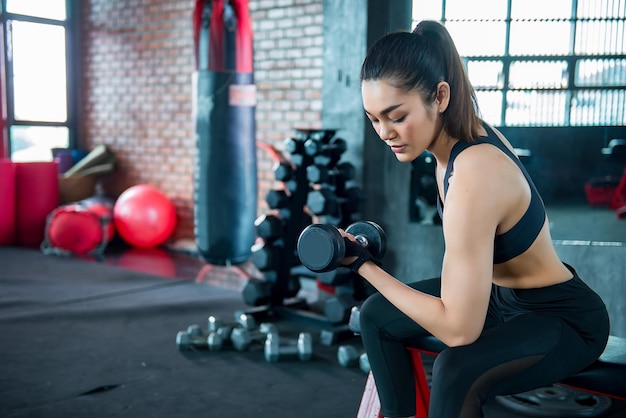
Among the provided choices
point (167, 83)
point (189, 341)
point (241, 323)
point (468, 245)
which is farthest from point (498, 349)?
point (167, 83)

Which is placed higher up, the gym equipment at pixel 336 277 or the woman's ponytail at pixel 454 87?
the woman's ponytail at pixel 454 87

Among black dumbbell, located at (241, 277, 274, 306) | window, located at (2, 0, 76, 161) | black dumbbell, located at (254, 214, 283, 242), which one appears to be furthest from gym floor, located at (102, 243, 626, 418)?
window, located at (2, 0, 76, 161)

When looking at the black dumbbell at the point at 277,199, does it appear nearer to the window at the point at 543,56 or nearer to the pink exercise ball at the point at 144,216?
the window at the point at 543,56

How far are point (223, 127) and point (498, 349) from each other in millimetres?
2368

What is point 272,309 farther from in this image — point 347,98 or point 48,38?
point 48,38

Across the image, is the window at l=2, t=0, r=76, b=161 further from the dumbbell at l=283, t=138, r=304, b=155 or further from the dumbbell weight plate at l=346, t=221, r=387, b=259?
the dumbbell weight plate at l=346, t=221, r=387, b=259

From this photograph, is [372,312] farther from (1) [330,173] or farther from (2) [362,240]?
(1) [330,173]

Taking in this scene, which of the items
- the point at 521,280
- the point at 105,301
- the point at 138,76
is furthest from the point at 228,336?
the point at 138,76

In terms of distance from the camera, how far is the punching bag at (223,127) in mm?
3197

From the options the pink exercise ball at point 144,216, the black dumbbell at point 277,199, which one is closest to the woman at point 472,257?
the black dumbbell at point 277,199

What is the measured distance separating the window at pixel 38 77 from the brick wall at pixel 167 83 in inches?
A: 6.9

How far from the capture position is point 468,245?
3.54ft

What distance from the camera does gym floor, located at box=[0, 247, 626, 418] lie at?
6.75 feet

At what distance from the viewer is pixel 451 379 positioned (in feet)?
3.60
